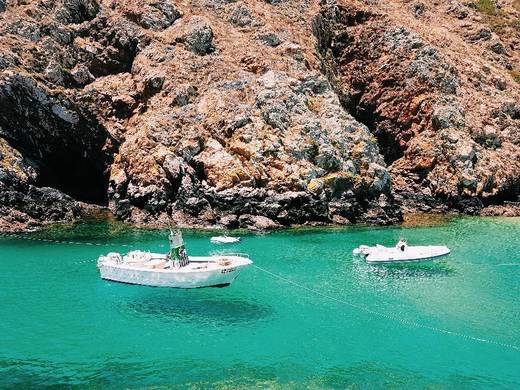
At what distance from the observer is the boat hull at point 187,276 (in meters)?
41.5

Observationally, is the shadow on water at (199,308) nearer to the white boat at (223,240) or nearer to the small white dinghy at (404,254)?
the small white dinghy at (404,254)

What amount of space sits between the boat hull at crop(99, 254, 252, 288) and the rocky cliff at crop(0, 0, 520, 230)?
29.4 meters

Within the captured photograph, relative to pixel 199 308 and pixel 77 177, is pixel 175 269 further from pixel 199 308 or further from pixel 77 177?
pixel 77 177

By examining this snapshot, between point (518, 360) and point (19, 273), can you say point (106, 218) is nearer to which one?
point (19, 273)

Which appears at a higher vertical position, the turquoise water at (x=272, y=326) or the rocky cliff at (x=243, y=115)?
the rocky cliff at (x=243, y=115)

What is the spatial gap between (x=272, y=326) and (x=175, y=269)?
10232mm

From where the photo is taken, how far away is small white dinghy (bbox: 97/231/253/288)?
41.7m

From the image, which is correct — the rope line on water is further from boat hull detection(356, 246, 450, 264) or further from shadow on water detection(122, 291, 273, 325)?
boat hull detection(356, 246, 450, 264)

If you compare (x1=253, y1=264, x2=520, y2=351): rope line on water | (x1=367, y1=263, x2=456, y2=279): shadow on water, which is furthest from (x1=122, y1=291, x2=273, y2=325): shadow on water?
(x1=367, y1=263, x2=456, y2=279): shadow on water

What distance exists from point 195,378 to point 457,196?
7166 centimetres

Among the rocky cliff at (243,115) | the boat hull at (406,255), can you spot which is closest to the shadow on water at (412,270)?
the boat hull at (406,255)

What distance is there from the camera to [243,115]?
79.4m

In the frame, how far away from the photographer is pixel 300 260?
55188 mm

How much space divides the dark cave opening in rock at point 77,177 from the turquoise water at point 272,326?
85.0 feet
